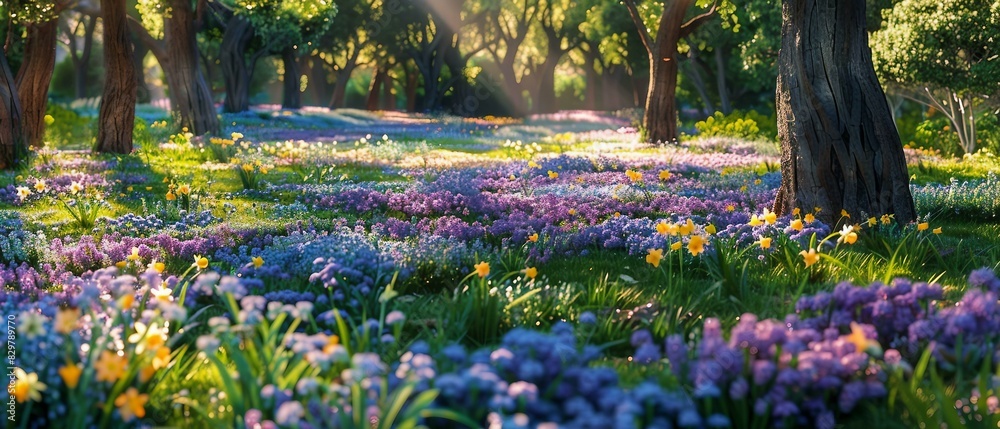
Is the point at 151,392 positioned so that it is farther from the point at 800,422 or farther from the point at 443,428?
the point at 800,422

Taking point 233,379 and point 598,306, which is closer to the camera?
point 233,379

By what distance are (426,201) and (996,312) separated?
23.0ft

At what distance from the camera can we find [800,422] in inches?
126

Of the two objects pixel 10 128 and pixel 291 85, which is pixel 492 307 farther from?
pixel 291 85

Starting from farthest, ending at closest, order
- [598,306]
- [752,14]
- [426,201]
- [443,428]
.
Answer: [752,14] → [426,201] → [598,306] → [443,428]

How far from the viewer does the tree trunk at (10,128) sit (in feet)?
43.8

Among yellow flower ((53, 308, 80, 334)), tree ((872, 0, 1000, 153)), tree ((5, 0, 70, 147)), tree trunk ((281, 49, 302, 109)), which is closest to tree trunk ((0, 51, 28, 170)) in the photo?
tree ((5, 0, 70, 147))

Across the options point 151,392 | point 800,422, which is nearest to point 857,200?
point 800,422

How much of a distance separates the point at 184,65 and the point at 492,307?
18.4 m

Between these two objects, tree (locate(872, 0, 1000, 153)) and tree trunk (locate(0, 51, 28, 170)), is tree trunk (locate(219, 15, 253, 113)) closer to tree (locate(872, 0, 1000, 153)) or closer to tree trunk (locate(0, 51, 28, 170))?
tree trunk (locate(0, 51, 28, 170))

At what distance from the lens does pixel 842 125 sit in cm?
772

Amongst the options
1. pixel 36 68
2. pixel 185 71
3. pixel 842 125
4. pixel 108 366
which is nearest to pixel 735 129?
pixel 185 71

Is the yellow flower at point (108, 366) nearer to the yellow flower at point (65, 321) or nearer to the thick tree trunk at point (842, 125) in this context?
the yellow flower at point (65, 321)

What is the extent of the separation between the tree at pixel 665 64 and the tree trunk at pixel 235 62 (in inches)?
758
